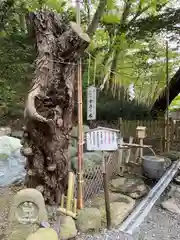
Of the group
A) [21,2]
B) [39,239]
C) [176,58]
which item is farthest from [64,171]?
[176,58]

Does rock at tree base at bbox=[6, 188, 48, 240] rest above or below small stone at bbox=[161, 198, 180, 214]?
above

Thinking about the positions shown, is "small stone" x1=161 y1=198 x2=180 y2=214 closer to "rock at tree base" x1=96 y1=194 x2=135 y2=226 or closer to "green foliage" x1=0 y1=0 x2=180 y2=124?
"rock at tree base" x1=96 y1=194 x2=135 y2=226

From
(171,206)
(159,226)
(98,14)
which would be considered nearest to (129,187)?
(171,206)

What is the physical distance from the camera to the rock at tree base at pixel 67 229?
2.48 meters

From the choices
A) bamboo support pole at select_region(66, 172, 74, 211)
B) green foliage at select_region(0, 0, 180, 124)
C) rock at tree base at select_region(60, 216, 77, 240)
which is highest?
green foliage at select_region(0, 0, 180, 124)

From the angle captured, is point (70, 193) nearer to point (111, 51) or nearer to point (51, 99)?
point (51, 99)

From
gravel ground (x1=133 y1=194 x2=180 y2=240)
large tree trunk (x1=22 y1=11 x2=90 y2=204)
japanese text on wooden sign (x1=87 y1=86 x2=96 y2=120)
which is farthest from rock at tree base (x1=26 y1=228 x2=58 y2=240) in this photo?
Answer: japanese text on wooden sign (x1=87 y1=86 x2=96 y2=120)

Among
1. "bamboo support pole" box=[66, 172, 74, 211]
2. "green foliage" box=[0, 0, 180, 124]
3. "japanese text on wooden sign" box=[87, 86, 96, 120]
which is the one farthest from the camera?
"green foliage" box=[0, 0, 180, 124]

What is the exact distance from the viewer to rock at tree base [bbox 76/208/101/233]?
2645mm

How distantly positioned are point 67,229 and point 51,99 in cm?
156

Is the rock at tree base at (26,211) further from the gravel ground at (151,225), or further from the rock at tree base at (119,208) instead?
the rock at tree base at (119,208)

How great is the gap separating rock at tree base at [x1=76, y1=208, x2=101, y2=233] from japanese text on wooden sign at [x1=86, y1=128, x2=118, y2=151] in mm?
783

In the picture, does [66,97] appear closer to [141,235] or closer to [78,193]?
[78,193]

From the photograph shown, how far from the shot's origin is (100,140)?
2969 millimetres
